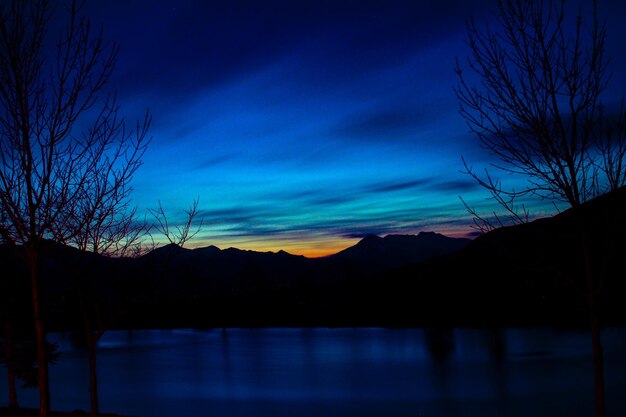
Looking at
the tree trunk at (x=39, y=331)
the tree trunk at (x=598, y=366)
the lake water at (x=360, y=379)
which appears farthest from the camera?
the lake water at (x=360, y=379)

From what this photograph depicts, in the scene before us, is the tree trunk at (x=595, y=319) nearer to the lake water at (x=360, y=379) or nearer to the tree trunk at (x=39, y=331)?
the tree trunk at (x=39, y=331)

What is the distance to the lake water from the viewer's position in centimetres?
2634

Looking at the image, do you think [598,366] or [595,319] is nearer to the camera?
[598,366]

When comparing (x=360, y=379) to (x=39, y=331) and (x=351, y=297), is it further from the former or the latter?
(x=351, y=297)

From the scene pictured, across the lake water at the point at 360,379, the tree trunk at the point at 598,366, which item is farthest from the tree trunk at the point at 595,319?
the lake water at the point at 360,379

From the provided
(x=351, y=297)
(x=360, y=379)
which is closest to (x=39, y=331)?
(x=360, y=379)

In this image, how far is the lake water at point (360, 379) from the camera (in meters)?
26.3

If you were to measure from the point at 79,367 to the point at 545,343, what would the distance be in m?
43.5

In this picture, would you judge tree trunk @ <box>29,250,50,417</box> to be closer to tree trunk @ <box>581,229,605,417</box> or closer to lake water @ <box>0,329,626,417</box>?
tree trunk @ <box>581,229,605,417</box>

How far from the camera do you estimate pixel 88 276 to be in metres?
12.0

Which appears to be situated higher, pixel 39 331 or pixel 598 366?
pixel 39 331

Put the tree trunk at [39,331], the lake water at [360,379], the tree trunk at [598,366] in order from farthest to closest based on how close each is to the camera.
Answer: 1. the lake water at [360,379]
2. the tree trunk at [39,331]
3. the tree trunk at [598,366]

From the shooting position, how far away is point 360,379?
118 feet

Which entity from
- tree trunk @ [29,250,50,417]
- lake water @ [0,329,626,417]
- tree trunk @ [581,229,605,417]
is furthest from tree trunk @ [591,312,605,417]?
lake water @ [0,329,626,417]
